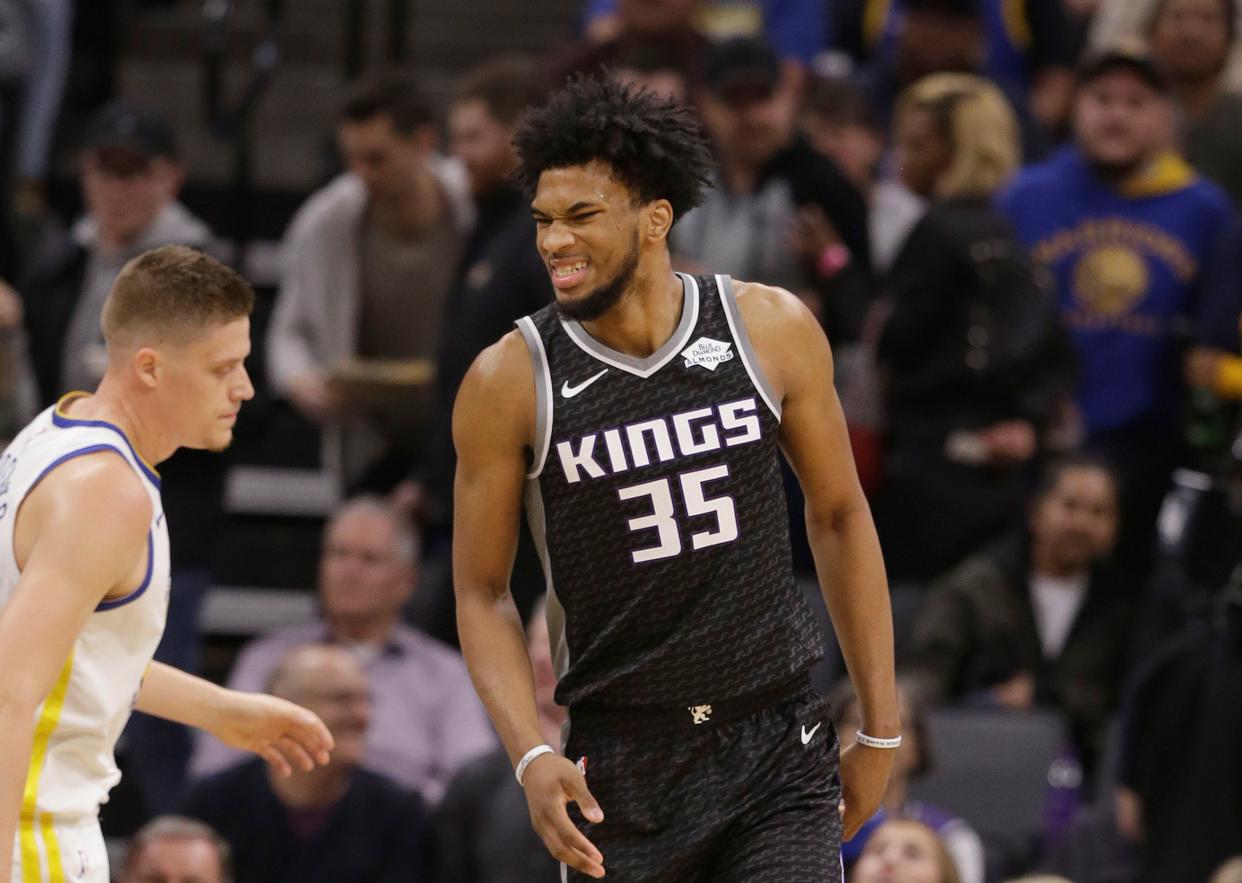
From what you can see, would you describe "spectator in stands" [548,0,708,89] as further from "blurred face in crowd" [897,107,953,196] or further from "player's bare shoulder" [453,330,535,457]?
"player's bare shoulder" [453,330,535,457]

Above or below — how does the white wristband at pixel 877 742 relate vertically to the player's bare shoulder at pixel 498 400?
below

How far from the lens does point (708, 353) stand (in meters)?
4.12

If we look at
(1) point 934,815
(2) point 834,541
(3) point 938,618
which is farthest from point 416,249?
(2) point 834,541

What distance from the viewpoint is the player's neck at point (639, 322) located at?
13.5 feet

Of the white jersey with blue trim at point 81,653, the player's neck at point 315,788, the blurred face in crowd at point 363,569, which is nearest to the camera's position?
the white jersey with blue trim at point 81,653

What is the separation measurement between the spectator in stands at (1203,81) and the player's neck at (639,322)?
16.1 ft

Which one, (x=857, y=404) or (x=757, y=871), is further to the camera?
(x=857, y=404)

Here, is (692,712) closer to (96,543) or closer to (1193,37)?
(96,543)

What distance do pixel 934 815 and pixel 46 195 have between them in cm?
492

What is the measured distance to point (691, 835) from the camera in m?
4.05

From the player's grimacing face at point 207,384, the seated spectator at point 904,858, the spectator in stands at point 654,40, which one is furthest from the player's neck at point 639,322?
the spectator in stands at point 654,40

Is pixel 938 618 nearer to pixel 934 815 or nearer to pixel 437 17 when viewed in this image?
pixel 934 815

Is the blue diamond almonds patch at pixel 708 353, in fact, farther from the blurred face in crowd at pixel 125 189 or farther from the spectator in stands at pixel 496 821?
the blurred face in crowd at pixel 125 189

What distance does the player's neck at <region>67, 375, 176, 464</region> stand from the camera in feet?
13.0
